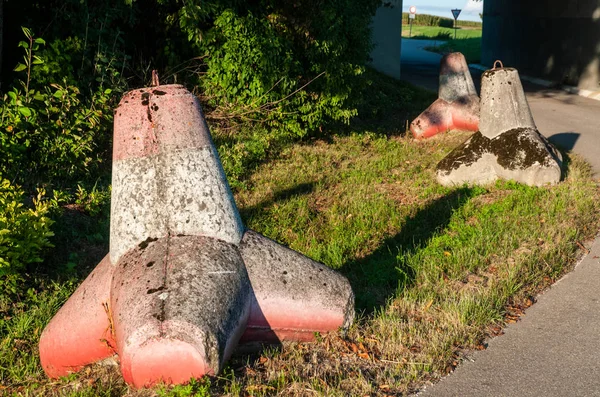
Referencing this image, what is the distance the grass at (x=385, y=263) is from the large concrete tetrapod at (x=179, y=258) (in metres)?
0.22

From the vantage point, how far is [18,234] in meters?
5.21

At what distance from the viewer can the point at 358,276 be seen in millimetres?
6043

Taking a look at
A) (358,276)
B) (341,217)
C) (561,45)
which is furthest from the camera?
(561,45)

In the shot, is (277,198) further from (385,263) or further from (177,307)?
(177,307)

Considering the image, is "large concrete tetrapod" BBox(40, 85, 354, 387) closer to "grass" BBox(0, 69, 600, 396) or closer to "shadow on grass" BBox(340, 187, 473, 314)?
"grass" BBox(0, 69, 600, 396)

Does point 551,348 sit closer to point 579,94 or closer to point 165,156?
point 165,156

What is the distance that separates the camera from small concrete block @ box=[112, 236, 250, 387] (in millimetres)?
3715

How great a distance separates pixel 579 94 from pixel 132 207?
17.8 metres

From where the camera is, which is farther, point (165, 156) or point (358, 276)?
point (358, 276)

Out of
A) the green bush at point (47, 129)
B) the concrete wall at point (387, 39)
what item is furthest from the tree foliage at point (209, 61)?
the concrete wall at point (387, 39)

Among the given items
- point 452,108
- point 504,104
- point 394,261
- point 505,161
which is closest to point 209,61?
point 504,104

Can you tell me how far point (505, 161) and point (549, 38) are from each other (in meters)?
15.6

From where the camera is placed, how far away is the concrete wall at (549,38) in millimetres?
19672

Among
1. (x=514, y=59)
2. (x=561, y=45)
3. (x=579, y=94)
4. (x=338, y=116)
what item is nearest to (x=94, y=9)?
(x=338, y=116)
